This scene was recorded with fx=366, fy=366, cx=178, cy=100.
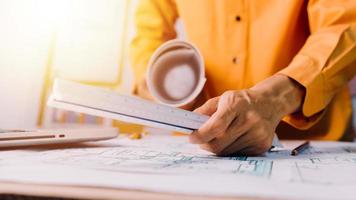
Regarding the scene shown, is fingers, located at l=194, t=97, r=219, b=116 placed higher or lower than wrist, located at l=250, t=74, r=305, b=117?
lower

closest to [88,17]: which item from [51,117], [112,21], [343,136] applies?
[112,21]

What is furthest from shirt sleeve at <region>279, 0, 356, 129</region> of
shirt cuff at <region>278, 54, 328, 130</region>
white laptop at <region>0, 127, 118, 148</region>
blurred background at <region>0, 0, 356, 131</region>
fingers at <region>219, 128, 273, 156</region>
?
blurred background at <region>0, 0, 356, 131</region>

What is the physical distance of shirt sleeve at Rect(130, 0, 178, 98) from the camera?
895 mm

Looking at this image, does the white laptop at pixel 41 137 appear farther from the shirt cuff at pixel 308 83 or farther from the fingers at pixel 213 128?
the shirt cuff at pixel 308 83

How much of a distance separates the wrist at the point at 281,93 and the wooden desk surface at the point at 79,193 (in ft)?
0.95

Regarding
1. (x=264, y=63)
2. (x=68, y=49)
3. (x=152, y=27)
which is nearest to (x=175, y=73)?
(x=264, y=63)

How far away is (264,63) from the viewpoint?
735 millimetres

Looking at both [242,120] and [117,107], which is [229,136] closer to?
[242,120]

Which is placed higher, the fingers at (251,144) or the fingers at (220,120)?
the fingers at (220,120)

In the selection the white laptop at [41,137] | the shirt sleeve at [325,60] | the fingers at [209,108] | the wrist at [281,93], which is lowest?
the white laptop at [41,137]

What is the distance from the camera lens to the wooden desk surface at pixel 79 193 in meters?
0.22

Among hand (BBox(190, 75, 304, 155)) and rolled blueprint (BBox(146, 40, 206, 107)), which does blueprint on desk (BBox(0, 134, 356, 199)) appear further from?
rolled blueprint (BBox(146, 40, 206, 107))

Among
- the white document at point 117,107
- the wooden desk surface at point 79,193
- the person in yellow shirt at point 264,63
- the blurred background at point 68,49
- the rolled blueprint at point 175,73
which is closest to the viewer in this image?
the wooden desk surface at point 79,193

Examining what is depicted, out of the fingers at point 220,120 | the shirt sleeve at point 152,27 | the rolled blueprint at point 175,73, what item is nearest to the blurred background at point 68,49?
the shirt sleeve at point 152,27
